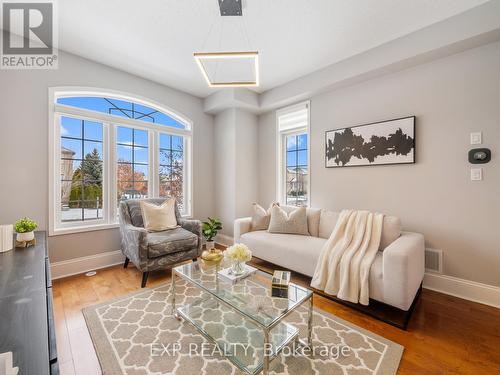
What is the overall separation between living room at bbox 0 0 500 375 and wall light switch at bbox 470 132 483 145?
1 cm

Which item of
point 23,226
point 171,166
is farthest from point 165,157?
point 23,226

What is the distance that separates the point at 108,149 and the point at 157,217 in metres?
1.18

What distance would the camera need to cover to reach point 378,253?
225 centimetres

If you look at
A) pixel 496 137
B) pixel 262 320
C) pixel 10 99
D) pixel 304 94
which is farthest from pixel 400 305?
pixel 10 99

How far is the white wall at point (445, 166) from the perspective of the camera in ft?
6.93

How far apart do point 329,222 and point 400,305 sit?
1.21m

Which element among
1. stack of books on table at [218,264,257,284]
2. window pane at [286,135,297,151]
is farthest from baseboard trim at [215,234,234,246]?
stack of books on table at [218,264,257,284]

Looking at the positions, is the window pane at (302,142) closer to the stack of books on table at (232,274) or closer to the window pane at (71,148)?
the stack of books on table at (232,274)

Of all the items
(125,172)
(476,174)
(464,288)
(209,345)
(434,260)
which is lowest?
(209,345)

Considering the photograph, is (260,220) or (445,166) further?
(260,220)

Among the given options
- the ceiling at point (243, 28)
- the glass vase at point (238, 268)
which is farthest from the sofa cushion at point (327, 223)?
the ceiling at point (243, 28)

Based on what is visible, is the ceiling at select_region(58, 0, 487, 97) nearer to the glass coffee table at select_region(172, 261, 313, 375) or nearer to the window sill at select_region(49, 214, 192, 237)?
the window sill at select_region(49, 214, 192, 237)

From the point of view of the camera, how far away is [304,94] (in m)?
3.30

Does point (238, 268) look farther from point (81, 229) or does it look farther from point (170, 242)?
point (81, 229)
